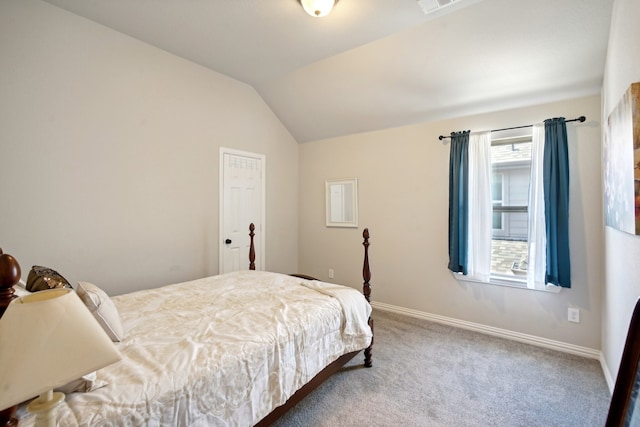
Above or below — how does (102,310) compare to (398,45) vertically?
below

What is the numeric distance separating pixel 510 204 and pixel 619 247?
1.29 m

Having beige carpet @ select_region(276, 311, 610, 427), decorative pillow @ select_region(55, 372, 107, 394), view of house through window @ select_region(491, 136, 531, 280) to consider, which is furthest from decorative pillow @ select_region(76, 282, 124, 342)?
view of house through window @ select_region(491, 136, 531, 280)

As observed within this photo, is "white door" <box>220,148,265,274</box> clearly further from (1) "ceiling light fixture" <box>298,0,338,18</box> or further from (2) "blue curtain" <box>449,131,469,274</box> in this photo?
(2) "blue curtain" <box>449,131,469,274</box>

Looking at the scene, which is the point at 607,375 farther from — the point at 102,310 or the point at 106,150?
the point at 106,150

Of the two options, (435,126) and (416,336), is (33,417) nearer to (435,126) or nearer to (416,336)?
(416,336)

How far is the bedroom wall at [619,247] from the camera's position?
1.55m

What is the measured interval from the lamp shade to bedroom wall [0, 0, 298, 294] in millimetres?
2128

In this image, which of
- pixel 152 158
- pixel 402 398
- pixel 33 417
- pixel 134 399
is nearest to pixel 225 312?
pixel 134 399

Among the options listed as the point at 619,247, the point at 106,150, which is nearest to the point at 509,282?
the point at 619,247

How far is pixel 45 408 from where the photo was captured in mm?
769

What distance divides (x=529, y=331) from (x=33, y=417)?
372 centimetres

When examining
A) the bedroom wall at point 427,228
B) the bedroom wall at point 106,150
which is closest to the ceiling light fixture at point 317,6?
the bedroom wall at point 106,150

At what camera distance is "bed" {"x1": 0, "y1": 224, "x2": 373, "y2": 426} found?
1.09m

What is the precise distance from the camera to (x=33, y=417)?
0.95m
